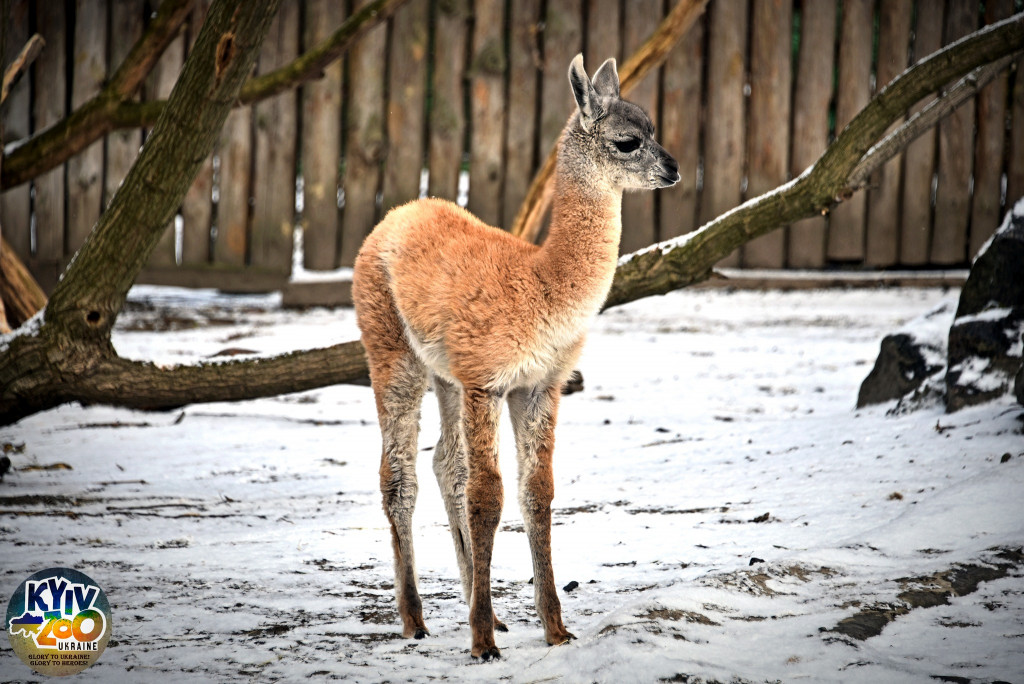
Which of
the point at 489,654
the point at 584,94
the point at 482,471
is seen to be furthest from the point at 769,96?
the point at 489,654

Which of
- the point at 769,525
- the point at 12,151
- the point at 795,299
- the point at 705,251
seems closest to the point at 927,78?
the point at 705,251

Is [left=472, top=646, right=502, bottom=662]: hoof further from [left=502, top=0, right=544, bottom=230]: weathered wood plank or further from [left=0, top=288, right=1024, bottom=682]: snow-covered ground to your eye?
[left=502, top=0, right=544, bottom=230]: weathered wood plank

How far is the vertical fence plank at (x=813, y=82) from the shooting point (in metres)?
8.54

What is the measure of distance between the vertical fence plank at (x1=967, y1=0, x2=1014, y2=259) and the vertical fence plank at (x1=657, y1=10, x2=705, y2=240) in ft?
7.68

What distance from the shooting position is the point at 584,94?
3525 mm

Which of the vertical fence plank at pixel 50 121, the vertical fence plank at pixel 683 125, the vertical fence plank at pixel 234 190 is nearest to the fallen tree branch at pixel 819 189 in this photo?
the vertical fence plank at pixel 683 125

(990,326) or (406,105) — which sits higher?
(406,105)

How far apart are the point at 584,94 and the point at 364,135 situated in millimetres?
5391

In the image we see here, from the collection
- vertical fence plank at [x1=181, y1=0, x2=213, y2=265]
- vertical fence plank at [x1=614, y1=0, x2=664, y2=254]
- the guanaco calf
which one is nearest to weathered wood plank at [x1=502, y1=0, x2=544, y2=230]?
vertical fence plank at [x1=614, y1=0, x2=664, y2=254]

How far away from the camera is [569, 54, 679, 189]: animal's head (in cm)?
345

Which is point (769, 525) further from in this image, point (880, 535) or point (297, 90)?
point (297, 90)

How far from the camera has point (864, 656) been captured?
2.87 meters
